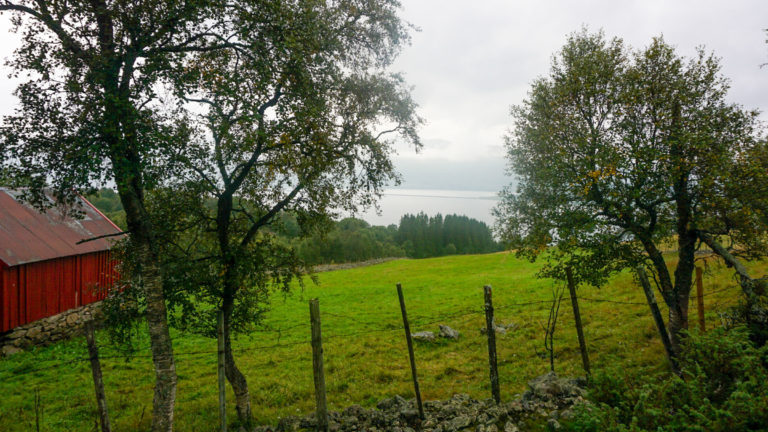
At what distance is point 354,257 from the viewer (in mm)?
97000

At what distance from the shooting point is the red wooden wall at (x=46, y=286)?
19433 millimetres

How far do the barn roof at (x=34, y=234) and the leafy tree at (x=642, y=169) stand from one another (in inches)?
856

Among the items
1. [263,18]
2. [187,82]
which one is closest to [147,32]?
[187,82]

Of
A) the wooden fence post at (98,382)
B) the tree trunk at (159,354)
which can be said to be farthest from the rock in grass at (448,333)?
the wooden fence post at (98,382)

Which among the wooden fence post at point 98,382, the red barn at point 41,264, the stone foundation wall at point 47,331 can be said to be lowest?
the stone foundation wall at point 47,331

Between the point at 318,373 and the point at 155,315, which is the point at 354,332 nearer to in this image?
the point at 318,373

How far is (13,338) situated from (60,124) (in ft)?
66.2

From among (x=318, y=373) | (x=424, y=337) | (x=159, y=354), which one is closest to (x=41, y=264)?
(x=159, y=354)

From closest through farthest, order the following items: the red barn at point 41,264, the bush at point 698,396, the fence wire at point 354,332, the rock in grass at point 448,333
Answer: the bush at point 698,396
the fence wire at point 354,332
the rock in grass at point 448,333
the red barn at point 41,264

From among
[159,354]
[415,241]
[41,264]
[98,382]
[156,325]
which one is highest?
[415,241]

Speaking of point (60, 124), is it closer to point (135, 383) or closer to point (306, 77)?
point (306, 77)

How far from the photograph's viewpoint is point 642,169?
36.1 feet

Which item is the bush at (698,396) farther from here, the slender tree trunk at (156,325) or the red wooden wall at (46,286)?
the red wooden wall at (46,286)

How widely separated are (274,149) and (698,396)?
10746 mm
